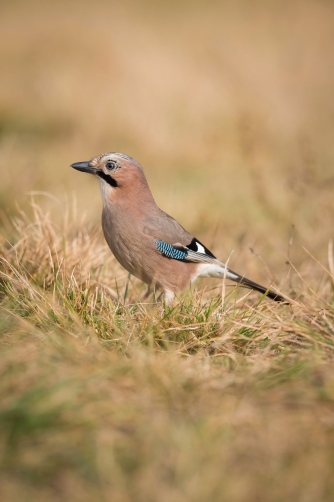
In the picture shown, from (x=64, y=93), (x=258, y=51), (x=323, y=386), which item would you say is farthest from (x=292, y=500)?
(x=258, y=51)

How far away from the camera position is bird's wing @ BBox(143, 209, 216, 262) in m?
4.21

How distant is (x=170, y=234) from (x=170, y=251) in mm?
118

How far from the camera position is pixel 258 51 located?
50.8 feet

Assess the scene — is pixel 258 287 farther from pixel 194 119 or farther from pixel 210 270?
pixel 194 119

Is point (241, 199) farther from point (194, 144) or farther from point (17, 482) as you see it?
point (17, 482)

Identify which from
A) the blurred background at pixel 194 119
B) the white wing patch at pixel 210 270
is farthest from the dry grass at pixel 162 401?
the blurred background at pixel 194 119

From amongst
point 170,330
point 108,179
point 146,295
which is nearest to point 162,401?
point 170,330

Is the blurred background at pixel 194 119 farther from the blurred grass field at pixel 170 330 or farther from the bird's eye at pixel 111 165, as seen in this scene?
the bird's eye at pixel 111 165

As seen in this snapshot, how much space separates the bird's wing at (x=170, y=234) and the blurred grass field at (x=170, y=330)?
267 mm

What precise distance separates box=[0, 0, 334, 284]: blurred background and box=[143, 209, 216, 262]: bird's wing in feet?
1.48

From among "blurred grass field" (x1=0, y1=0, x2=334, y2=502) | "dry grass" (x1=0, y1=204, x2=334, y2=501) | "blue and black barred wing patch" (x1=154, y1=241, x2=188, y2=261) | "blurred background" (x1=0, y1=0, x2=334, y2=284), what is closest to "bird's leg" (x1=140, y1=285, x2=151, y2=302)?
"blurred grass field" (x1=0, y1=0, x2=334, y2=502)

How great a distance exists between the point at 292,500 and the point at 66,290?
6.86 feet

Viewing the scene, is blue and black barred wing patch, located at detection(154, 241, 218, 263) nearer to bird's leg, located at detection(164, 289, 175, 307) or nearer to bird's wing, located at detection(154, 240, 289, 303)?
Result: bird's wing, located at detection(154, 240, 289, 303)

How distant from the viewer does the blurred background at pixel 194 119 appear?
6.08 m
